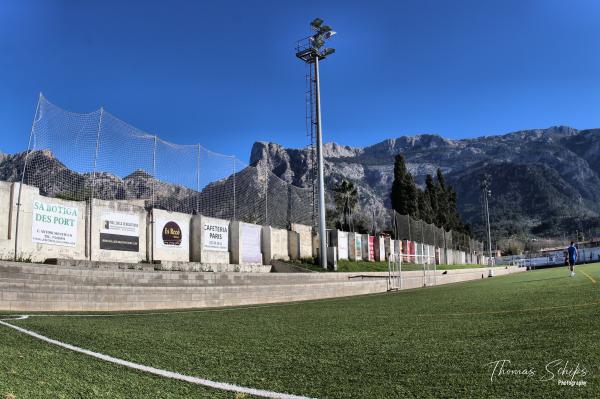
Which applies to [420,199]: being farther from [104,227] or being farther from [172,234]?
[104,227]

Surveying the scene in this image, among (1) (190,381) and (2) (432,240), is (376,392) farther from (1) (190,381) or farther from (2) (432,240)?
(2) (432,240)

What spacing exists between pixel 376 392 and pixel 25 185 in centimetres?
1567

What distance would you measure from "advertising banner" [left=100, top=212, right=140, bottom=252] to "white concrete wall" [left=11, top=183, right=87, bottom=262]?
36.0 inches

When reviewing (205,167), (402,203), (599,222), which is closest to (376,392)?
(205,167)

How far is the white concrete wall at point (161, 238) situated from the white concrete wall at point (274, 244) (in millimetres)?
6275

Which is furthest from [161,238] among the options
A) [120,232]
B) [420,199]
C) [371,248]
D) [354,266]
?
[420,199]

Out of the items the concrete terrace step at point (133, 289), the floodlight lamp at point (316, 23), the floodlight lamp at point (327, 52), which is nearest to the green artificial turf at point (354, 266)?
the concrete terrace step at point (133, 289)

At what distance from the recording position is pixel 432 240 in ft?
164

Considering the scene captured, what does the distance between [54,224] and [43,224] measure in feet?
1.30

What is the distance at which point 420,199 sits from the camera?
6750 centimetres

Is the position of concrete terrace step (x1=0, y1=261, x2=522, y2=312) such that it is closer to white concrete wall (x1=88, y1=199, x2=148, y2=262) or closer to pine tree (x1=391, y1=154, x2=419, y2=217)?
white concrete wall (x1=88, y1=199, x2=148, y2=262)

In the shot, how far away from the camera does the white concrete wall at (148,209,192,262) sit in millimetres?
20875

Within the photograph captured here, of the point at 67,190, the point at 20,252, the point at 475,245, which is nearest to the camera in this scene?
the point at 20,252

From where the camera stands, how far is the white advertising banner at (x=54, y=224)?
640 inches
